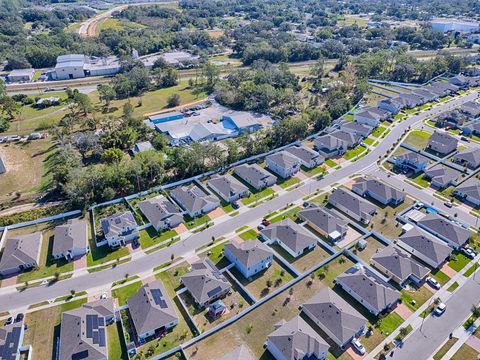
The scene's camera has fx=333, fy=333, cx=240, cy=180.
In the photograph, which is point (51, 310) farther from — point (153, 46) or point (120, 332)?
point (153, 46)

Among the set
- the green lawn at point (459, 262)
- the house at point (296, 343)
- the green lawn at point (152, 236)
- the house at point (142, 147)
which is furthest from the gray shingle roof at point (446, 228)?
the house at point (142, 147)

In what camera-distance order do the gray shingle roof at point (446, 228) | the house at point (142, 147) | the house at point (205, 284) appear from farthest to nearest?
the house at point (142, 147) → the gray shingle roof at point (446, 228) → the house at point (205, 284)

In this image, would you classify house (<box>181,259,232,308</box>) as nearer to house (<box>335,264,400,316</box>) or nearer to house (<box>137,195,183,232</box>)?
house (<box>137,195,183,232</box>)

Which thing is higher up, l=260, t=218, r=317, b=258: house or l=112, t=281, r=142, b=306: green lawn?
l=260, t=218, r=317, b=258: house

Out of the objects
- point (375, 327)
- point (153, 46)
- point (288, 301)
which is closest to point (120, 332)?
point (288, 301)

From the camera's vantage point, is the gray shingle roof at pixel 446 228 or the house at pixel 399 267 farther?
the gray shingle roof at pixel 446 228

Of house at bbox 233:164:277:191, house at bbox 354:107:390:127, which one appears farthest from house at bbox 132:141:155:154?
house at bbox 354:107:390:127

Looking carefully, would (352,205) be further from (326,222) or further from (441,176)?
(441,176)

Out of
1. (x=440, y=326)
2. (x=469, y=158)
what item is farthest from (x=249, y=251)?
(x=469, y=158)

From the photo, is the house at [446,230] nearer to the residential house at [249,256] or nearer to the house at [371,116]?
the residential house at [249,256]
